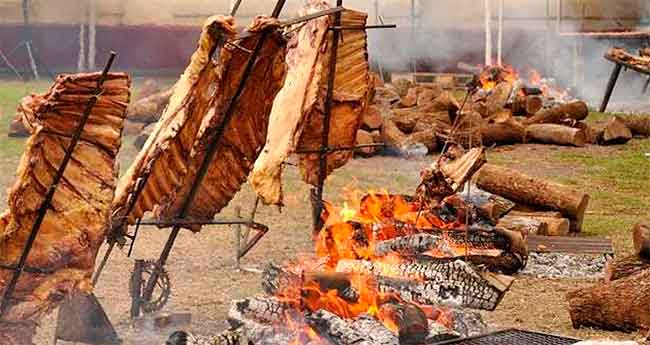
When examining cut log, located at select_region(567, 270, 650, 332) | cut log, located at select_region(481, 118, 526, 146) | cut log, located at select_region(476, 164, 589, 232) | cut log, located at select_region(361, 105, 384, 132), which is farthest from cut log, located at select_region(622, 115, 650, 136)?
cut log, located at select_region(567, 270, 650, 332)

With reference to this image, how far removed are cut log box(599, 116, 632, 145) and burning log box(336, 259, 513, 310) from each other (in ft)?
36.5

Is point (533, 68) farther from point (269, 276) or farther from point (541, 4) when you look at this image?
point (269, 276)

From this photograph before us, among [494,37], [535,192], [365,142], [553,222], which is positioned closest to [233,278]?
[553,222]

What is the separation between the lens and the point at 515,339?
677cm

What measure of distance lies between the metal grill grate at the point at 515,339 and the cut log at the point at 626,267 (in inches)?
85.5

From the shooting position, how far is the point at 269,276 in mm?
7797

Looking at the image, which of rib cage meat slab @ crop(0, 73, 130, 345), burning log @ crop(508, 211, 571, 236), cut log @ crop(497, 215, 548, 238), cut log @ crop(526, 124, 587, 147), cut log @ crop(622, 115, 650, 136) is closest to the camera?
rib cage meat slab @ crop(0, 73, 130, 345)

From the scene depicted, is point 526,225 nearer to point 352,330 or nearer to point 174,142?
point 352,330

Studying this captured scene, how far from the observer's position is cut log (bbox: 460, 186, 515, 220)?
1048cm

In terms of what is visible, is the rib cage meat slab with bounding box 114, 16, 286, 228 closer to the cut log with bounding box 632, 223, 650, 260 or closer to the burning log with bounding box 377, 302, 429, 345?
the burning log with bounding box 377, 302, 429, 345

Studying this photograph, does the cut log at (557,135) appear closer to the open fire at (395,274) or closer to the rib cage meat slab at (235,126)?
the open fire at (395,274)

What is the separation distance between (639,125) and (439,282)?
493 inches

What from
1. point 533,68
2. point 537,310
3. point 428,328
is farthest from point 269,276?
point 533,68

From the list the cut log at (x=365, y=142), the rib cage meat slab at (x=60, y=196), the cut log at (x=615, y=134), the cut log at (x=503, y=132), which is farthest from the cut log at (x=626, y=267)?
the cut log at (x=615, y=134)
